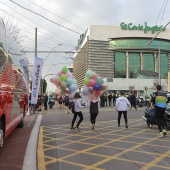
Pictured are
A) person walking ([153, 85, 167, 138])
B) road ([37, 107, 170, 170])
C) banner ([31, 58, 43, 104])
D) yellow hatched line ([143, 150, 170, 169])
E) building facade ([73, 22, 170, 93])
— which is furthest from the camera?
building facade ([73, 22, 170, 93])

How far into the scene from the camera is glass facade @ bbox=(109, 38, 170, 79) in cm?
8425

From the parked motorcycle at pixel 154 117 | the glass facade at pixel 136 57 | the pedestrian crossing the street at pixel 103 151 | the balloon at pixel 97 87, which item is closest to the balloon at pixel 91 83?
the balloon at pixel 97 87

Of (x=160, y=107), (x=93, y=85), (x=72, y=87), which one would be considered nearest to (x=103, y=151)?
(x=160, y=107)

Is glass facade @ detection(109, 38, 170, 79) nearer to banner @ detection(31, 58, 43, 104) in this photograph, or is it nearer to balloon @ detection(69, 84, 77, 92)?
balloon @ detection(69, 84, 77, 92)

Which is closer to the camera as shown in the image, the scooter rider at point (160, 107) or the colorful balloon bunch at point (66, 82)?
the scooter rider at point (160, 107)

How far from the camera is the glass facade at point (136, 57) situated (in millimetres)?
84250

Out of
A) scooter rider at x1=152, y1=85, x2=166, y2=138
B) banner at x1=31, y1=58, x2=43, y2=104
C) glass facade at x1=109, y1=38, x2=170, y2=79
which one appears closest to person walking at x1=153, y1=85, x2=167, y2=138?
scooter rider at x1=152, y1=85, x2=166, y2=138

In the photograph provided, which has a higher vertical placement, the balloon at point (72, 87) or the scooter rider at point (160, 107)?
the balloon at point (72, 87)

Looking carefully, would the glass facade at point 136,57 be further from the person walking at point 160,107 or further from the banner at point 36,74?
the person walking at point 160,107

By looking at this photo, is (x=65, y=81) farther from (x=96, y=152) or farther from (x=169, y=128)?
(x=96, y=152)

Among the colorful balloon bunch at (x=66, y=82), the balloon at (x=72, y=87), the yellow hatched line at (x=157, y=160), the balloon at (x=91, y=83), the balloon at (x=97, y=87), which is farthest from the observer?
the colorful balloon bunch at (x=66, y=82)

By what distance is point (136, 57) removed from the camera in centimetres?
8619

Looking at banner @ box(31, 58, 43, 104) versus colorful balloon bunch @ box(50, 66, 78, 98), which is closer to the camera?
banner @ box(31, 58, 43, 104)

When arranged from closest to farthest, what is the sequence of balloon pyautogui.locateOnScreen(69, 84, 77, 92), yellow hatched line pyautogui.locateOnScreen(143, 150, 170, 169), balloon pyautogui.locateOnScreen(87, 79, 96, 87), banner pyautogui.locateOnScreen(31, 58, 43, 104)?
yellow hatched line pyautogui.locateOnScreen(143, 150, 170, 169)
banner pyautogui.locateOnScreen(31, 58, 43, 104)
balloon pyautogui.locateOnScreen(87, 79, 96, 87)
balloon pyautogui.locateOnScreen(69, 84, 77, 92)
